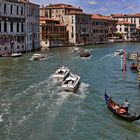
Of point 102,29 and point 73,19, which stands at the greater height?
point 73,19

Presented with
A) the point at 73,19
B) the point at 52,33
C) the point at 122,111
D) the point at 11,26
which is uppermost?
the point at 73,19

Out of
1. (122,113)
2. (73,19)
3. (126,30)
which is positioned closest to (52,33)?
(73,19)

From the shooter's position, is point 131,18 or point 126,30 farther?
point 131,18

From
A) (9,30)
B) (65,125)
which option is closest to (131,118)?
(65,125)

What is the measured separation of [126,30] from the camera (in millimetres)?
83000

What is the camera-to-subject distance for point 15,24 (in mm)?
41031

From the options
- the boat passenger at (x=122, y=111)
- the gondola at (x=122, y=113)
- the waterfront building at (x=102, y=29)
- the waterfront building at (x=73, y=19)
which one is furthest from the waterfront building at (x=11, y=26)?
the waterfront building at (x=102, y=29)

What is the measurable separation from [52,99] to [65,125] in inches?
158

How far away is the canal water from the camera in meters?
13.3

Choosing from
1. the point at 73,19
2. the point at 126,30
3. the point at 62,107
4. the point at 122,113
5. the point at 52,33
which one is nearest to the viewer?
the point at 122,113

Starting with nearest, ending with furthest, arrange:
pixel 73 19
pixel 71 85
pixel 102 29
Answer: pixel 71 85, pixel 73 19, pixel 102 29

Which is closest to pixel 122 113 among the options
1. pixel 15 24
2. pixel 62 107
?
pixel 62 107

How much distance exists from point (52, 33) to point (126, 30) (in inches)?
1170

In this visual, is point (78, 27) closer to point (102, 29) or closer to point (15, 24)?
point (102, 29)
